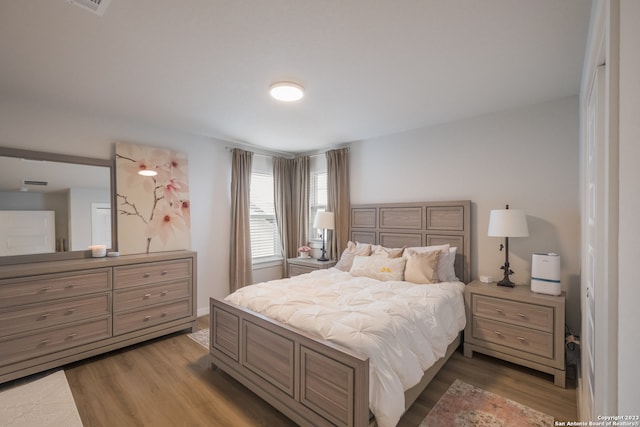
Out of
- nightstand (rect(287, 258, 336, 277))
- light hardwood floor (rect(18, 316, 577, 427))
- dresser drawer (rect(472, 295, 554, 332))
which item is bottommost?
light hardwood floor (rect(18, 316, 577, 427))

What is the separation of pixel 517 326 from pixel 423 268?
37.1 inches

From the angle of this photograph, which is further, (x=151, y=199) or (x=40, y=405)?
(x=151, y=199)

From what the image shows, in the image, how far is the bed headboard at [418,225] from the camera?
10.9 feet

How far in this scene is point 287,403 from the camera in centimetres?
199

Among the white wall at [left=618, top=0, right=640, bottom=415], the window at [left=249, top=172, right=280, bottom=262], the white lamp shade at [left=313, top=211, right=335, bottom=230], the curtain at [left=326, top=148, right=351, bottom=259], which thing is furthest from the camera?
the window at [left=249, top=172, right=280, bottom=262]

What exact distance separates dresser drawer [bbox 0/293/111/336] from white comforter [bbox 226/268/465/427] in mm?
1475

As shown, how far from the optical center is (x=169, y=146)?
379 cm

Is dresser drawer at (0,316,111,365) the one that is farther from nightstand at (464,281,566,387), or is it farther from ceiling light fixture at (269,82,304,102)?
nightstand at (464,281,566,387)

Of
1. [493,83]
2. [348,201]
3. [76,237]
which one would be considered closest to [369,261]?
[348,201]

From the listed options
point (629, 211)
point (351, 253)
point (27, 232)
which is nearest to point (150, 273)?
point (27, 232)

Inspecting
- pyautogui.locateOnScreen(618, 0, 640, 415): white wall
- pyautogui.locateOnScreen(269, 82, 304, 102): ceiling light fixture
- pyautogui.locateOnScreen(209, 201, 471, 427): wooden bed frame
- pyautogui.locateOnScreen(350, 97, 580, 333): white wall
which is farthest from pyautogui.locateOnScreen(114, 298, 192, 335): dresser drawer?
pyautogui.locateOnScreen(618, 0, 640, 415): white wall

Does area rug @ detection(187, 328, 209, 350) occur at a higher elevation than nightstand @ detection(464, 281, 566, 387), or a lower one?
lower

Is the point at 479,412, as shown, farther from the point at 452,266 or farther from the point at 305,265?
the point at 305,265

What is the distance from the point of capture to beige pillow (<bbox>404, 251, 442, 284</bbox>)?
303cm
